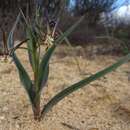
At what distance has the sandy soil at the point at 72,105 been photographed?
3246mm

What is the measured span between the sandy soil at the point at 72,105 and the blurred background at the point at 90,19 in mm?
1248

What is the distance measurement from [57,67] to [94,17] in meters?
4.64

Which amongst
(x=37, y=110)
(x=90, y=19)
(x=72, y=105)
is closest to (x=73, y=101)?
(x=72, y=105)

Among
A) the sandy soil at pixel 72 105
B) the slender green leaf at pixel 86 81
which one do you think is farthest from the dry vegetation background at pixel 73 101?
the slender green leaf at pixel 86 81

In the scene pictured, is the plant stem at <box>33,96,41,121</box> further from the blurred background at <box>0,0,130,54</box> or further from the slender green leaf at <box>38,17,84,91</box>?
the blurred background at <box>0,0,130,54</box>

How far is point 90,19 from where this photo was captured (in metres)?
9.43

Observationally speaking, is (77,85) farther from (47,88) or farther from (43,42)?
(47,88)

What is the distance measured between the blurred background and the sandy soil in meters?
1.25

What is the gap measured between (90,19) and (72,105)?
594cm

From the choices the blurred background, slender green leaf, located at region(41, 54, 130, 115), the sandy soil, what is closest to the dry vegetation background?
the sandy soil

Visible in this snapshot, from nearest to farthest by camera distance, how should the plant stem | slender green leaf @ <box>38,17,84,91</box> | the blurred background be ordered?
slender green leaf @ <box>38,17,84,91</box> → the plant stem → the blurred background

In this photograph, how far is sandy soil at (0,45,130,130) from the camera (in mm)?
3246

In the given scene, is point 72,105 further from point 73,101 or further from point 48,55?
point 48,55

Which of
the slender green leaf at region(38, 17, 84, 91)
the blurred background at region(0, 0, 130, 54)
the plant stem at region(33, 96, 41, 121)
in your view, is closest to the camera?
the slender green leaf at region(38, 17, 84, 91)
